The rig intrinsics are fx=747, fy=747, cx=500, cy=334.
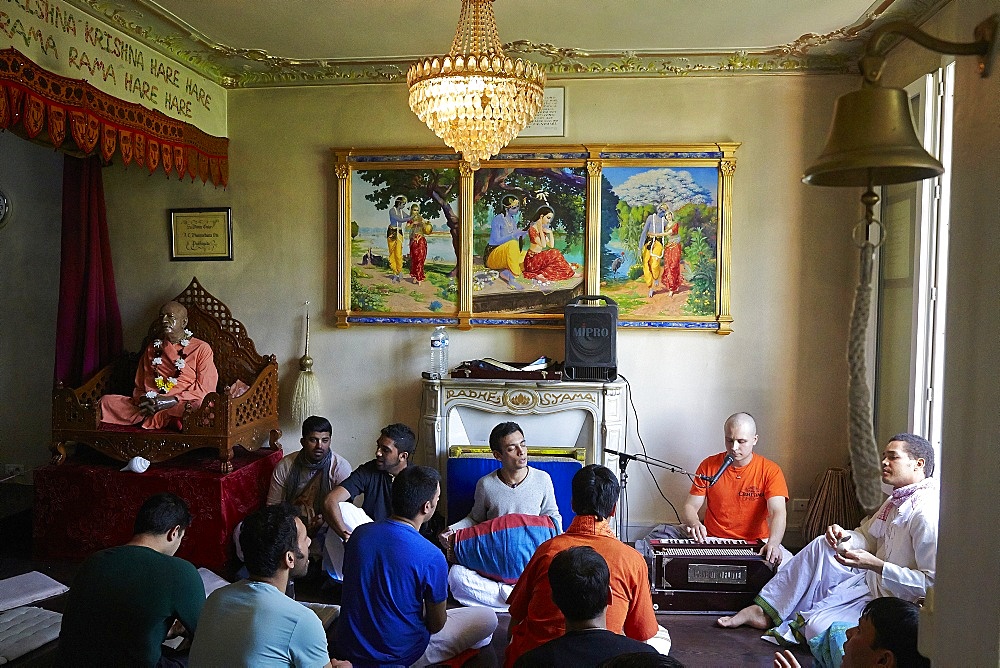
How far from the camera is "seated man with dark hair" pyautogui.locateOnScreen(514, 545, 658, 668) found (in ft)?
6.51

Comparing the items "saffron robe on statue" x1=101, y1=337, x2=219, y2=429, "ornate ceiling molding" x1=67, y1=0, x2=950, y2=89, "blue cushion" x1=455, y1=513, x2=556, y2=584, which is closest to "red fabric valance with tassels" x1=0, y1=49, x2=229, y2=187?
"ornate ceiling molding" x1=67, y1=0, x2=950, y2=89

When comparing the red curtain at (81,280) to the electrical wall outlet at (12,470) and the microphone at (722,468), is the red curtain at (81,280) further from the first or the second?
the microphone at (722,468)

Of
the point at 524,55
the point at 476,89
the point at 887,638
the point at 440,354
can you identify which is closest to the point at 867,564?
the point at 887,638

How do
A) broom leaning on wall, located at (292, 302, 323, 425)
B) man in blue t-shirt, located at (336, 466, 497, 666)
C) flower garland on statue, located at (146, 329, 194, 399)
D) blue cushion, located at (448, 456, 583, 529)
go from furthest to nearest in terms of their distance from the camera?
broom leaning on wall, located at (292, 302, 323, 425)
flower garland on statue, located at (146, 329, 194, 399)
blue cushion, located at (448, 456, 583, 529)
man in blue t-shirt, located at (336, 466, 497, 666)

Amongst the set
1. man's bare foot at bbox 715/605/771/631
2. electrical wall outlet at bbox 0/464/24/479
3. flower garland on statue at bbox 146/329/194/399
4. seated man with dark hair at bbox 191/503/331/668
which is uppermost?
flower garland on statue at bbox 146/329/194/399

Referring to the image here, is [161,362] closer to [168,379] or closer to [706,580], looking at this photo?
[168,379]

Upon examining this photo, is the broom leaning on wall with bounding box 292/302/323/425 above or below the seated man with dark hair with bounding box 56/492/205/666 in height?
above

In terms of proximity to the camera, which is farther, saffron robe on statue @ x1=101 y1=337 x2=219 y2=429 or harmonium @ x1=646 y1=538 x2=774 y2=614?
saffron robe on statue @ x1=101 y1=337 x2=219 y2=429

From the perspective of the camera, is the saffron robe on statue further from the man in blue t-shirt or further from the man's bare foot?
the man's bare foot

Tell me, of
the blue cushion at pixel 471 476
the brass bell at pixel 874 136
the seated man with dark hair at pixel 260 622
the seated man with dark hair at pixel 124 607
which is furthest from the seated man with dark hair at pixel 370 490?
the brass bell at pixel 874 136

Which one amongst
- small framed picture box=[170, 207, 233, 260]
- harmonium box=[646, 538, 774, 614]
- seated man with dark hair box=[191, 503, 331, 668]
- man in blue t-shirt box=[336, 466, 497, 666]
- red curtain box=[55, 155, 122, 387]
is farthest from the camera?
small framed picture box=[170, 207, 233, 260]

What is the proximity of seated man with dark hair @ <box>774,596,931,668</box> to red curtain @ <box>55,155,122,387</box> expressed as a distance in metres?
4.89

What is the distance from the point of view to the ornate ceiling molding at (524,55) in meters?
4.28

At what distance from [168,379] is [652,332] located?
326 cm
